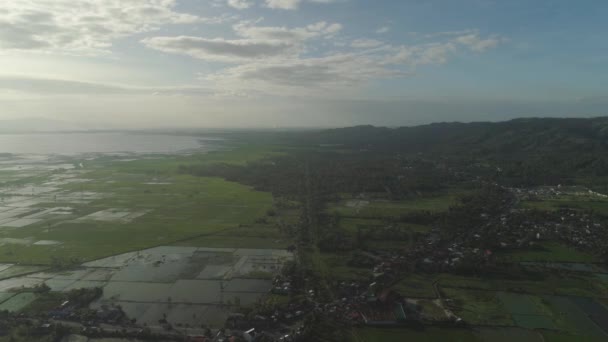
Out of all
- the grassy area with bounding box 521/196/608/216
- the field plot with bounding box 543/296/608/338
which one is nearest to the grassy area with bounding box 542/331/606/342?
the field plot with bounding box 543/296/608/338

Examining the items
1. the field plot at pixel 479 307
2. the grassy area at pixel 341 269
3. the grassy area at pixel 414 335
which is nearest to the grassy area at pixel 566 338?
the field plot at pixel 479 307

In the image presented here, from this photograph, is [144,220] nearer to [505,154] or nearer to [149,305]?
[149,305]

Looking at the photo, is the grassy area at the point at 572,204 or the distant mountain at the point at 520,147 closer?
the grassy area at the point at 572,204

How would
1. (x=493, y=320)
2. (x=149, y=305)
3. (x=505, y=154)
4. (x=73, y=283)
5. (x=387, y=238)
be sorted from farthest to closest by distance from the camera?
1. (x=505, y=154)
2. (x=387, y=238)
3. (x=73, y=283)
4. (x=149, y=305)
5. (x=493, y=320)

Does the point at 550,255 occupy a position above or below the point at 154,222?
below

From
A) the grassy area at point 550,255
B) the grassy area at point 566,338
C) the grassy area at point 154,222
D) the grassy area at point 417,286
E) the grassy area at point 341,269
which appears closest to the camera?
the grassy area at point 566,338

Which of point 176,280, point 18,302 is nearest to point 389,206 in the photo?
point 176,280

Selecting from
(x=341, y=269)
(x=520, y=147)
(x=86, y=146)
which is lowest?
(x=341, y=269)

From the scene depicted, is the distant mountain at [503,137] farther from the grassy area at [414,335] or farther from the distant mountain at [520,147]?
the grassy area at [414,335]

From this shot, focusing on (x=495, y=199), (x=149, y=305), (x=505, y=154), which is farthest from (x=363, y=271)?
(x=505, y=154)

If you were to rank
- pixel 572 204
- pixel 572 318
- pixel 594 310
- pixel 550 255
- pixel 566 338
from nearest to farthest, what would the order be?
pixel 566 338
pixel 572 318
pixel 594 310
pixel 550 255
pixel 572 204

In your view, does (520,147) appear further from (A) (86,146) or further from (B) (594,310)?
(A) (86,146)
